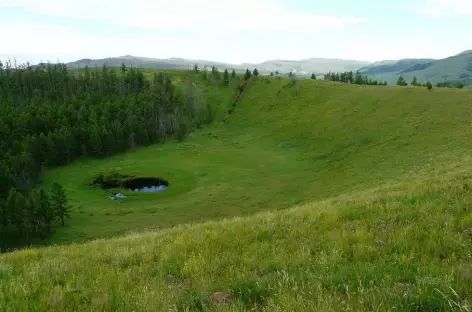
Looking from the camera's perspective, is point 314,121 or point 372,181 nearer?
point 372,181

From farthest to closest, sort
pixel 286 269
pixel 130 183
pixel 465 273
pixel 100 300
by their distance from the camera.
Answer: pixel 130 183 → pixel 286 269 → pixel 100 300 → pixel 465 273

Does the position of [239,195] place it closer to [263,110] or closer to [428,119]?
[428,119]

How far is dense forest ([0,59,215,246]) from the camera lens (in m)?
61.7

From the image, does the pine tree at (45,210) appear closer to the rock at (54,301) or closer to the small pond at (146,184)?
the small pond at (146,184)

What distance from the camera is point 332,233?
34.2 feet

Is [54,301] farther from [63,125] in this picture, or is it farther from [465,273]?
[63,125]

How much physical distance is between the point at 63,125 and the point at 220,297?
A: 12670 centimetres

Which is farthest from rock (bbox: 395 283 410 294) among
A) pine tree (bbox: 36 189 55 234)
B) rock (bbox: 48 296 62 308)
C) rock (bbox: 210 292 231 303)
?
pine tree (bbox: 36 189 55 234)

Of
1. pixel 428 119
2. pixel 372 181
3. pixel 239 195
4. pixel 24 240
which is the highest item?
pixel 428 119

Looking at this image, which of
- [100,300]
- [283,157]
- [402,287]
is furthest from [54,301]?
[283,157]

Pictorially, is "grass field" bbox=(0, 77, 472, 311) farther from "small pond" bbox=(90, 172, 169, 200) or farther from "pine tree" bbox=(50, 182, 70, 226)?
"small pond" bbox=(90, 172, 169, 200)

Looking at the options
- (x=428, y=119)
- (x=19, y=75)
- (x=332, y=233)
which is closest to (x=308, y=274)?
(x=332, y=233)

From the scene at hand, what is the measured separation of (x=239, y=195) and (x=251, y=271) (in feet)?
203

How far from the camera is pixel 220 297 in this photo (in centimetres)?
657
